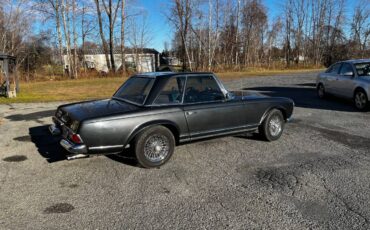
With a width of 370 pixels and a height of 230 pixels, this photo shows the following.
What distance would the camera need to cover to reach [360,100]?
9.31 m

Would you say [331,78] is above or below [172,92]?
above

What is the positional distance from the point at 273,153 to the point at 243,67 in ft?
104

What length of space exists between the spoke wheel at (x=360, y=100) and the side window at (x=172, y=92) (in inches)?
274

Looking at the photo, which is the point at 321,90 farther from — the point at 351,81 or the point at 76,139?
the point at 76,139

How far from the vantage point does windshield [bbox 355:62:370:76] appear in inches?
381

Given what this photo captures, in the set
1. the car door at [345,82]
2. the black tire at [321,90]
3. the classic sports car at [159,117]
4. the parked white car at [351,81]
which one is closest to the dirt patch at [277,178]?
the classic sports car at [159,117]

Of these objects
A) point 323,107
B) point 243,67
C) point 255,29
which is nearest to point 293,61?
point 255,29

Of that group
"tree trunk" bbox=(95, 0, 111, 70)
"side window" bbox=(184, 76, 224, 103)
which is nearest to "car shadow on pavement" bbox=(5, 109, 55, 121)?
"side window" bbox=(184, 76, 224, 103)

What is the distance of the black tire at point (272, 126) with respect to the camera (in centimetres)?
592

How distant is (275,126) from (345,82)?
5.65m

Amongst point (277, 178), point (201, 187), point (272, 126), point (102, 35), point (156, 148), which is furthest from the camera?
point (102, 35)

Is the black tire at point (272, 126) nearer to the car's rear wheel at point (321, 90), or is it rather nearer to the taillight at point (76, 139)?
the taillight at point (76, 139)

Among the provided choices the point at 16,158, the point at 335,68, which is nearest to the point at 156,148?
the point at 16,158

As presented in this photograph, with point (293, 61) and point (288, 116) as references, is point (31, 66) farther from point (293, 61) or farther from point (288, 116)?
point (293, 61)
